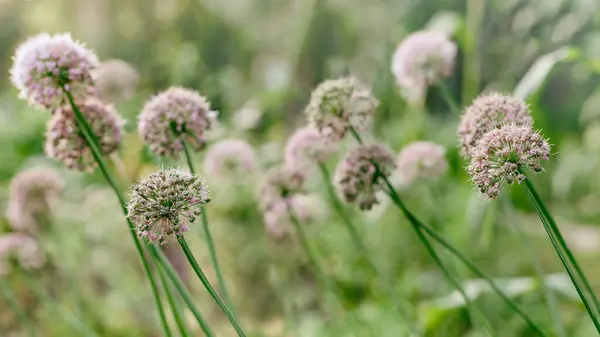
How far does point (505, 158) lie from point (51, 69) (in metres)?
0.77

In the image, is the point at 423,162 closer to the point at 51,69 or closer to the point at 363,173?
the point at 363,173

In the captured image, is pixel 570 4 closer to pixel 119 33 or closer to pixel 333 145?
pixel 333 145

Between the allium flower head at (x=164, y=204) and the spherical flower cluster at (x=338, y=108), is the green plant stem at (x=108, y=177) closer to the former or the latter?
the allium flower head at (x=164, y=204)

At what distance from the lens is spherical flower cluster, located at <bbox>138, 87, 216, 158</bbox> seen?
121 centimetres

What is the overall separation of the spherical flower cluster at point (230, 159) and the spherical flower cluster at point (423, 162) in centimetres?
55

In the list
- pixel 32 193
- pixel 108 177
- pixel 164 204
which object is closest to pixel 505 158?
pixel 164 204

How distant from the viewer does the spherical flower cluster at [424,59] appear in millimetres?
1571

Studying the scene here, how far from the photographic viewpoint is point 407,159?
1568 mm

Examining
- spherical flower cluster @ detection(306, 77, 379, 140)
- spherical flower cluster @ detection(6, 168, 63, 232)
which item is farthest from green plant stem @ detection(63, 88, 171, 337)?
spherical flower cluster @ detection(6, 168, 63, 232)

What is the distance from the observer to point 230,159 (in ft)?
6.44

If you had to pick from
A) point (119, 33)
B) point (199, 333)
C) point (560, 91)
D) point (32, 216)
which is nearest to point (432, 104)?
point (560, 91)

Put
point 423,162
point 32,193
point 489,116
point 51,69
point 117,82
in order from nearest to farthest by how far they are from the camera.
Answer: point 489,116 → point 51,69 → point 423,162 → point 117,82 → point 32,193

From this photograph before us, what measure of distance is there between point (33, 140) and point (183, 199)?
3371 mm

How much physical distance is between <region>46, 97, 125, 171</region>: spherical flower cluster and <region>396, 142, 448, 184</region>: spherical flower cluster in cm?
66
